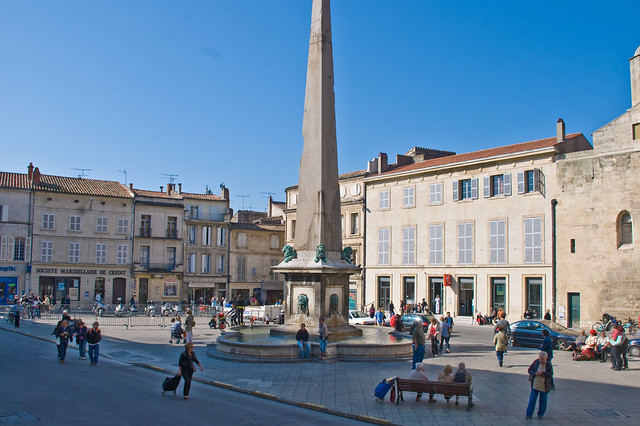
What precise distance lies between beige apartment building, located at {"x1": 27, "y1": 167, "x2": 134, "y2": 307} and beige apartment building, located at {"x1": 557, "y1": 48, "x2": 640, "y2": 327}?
31705 millimetres

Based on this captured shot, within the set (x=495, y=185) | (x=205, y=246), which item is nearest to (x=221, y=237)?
(x=205, y=246)

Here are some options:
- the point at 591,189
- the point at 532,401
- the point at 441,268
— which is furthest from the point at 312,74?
the point at 441,268

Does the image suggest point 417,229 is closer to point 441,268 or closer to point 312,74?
point 441,268

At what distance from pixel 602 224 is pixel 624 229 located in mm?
1026

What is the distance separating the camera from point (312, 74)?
18438mm

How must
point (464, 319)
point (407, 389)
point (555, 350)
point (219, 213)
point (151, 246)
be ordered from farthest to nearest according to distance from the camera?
point (219, 213), point (151, 246), point (464, 319), point (555, 350), point (407, 389)

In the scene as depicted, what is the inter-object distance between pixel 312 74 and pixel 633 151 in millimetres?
19404

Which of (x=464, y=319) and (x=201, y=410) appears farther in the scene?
(x=464, y=319)

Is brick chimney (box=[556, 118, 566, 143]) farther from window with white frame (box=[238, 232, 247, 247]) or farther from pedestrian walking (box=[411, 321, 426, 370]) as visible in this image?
window with white frame (box=[238, 232, 247, 247])

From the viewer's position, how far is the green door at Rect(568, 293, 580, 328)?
31562mm

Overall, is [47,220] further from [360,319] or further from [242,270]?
[360,319]

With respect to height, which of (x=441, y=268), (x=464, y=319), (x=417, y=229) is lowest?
(x=464, y=319)

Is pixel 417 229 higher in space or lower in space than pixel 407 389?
higher

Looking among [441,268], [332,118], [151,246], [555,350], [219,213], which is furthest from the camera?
[219,213]
